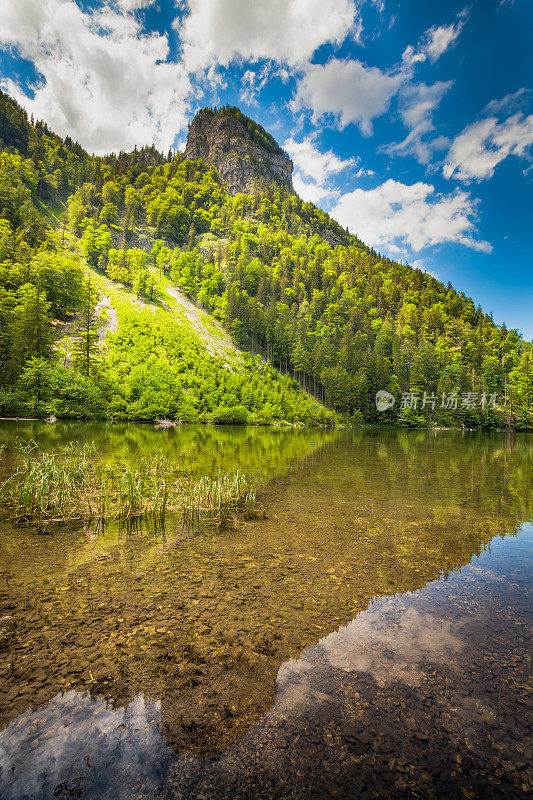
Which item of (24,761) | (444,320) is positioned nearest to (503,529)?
(24,761)

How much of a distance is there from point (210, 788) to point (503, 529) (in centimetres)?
947

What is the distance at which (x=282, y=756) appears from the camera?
2684 millimetres

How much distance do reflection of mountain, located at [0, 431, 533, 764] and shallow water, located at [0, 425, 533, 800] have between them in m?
0.03

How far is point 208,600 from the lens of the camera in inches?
200

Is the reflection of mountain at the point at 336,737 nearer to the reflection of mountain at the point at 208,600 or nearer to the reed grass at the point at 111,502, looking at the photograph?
the reflection of mountain at the point at 208,600

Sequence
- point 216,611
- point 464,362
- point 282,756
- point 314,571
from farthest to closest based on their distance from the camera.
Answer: point 464,362 < point 314,571 < point 216,611 < point 282,756

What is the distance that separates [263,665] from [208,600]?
1517 millimetres

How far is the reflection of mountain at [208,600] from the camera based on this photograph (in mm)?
3391

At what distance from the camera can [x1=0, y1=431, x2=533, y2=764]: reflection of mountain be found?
3391 millimetres

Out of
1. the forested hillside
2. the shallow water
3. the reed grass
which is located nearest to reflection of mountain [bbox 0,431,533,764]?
the shallow water

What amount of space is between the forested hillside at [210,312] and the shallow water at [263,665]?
39.4 m

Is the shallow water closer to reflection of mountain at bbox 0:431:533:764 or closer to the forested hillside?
reflection of mountain at bbox 0:431:533:764

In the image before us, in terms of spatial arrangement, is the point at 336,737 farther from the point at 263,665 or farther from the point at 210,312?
the point at 210,312

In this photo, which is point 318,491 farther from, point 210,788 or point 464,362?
point 464,362
